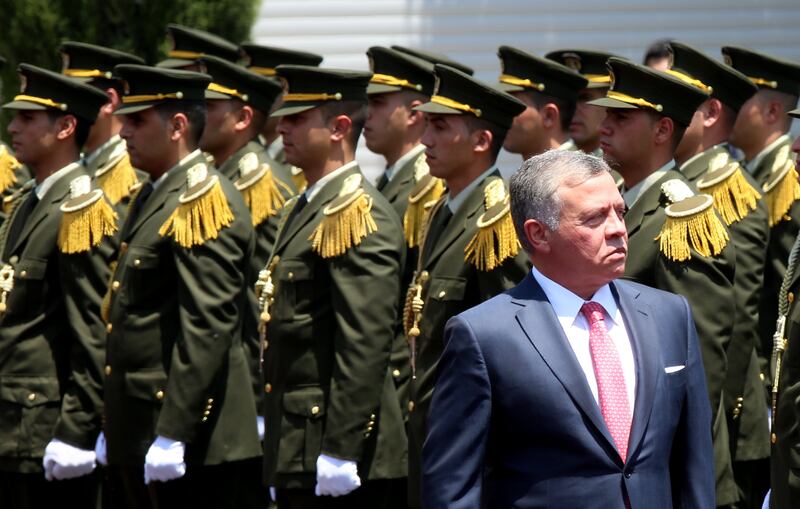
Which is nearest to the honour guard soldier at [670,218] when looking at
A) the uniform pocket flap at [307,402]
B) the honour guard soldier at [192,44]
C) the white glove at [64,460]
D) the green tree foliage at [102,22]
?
the uniform pocket flap at [307,402]

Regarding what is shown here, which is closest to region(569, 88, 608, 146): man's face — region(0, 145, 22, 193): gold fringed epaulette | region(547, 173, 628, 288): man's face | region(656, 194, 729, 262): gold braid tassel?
region(656, 194, 729, 262): gold braid tassel

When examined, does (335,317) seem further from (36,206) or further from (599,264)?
(599,264)

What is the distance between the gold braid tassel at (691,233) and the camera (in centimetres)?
572

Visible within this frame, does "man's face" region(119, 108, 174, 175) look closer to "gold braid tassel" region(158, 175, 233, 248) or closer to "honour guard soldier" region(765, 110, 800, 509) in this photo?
"gold braid tassel" region(158, 175, 233, 248)

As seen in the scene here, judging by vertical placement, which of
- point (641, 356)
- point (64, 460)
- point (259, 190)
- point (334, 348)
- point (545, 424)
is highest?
point (641, 356)

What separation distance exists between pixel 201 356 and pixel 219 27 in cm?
599

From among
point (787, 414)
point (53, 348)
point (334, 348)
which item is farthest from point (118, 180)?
point (787, 414)

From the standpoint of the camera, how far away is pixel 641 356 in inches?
162

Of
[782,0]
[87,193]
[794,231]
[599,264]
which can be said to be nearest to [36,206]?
[87,193]

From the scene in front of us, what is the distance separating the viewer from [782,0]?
1347 cm

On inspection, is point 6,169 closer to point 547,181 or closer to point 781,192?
point 781,192

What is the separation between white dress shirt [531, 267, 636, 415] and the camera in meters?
4.11

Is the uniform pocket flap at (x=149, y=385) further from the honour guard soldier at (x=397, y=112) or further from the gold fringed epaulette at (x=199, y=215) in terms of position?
the honour guard soldier at (x=397, y=112)

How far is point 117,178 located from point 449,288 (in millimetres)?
3194
